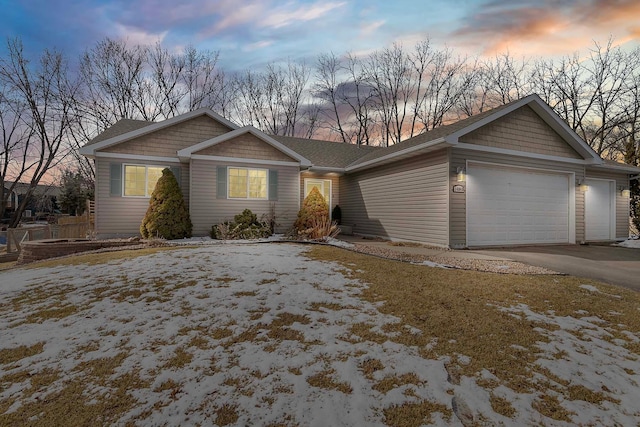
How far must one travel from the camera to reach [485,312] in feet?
12.2

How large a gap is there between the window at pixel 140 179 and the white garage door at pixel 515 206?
10.8 meters

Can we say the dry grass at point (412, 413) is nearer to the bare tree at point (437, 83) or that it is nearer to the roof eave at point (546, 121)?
the roof eave at point (546, 121)

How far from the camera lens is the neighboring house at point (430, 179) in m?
9.56

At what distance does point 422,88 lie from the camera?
81.4 feet

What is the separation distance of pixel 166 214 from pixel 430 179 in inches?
339

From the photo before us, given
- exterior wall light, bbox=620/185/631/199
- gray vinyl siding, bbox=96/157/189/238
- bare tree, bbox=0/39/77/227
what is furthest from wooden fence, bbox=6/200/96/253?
exterior wall light, bbox=620/185/631/199

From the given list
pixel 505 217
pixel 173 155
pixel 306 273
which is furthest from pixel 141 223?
pixel 505 217

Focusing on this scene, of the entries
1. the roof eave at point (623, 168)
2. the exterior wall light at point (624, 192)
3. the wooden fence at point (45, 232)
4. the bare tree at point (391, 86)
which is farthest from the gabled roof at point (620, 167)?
the wooden fence at point (45, 232)

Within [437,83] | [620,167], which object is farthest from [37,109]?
[620,167]

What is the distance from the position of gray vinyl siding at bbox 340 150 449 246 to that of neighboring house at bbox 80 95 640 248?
39 millimetres

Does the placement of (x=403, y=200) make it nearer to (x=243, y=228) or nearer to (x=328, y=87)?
(x=243, y=228)

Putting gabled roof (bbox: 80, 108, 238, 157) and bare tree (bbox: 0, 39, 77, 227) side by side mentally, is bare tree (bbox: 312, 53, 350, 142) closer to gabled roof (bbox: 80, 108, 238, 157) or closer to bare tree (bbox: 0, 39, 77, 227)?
gabled roof (bbox: 80, 108, 238, 157)

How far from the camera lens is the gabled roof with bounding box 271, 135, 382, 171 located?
14.3m

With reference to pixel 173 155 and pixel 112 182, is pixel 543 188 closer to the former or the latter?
pixel 173 155
